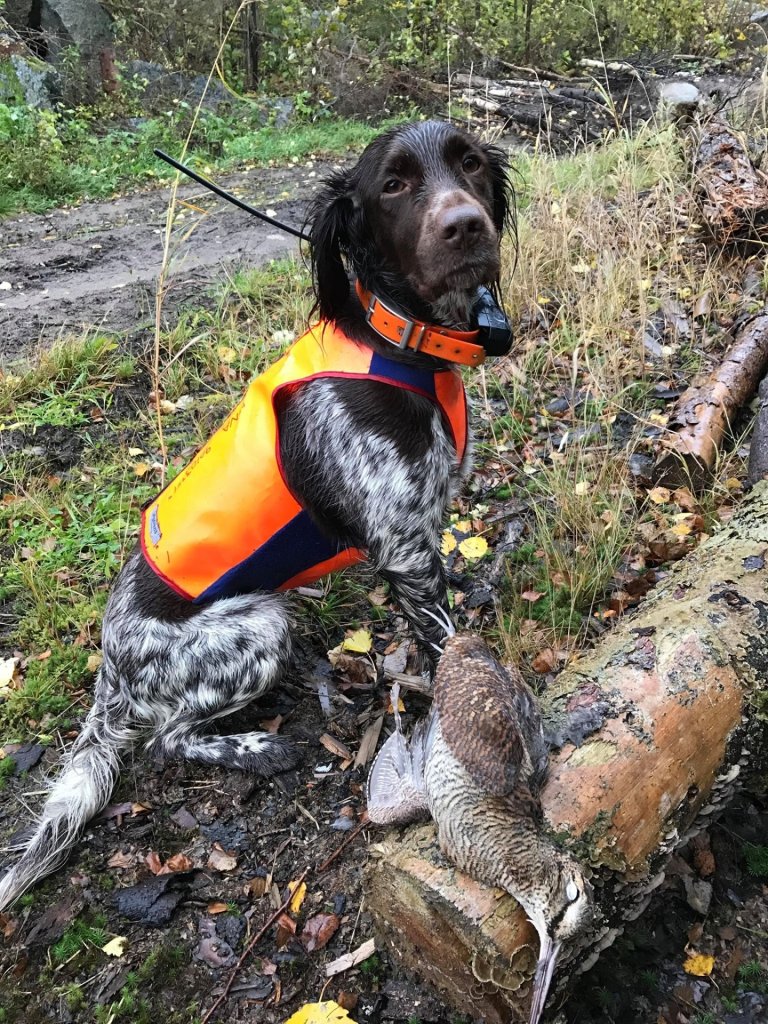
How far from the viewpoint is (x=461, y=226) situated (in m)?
2.29

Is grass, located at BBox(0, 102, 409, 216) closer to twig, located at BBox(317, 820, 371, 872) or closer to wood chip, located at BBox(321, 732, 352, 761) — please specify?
wood chip, located at BBox(321, 732, 352, 761)

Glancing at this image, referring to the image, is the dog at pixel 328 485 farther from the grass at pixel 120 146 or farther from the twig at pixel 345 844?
the grass at pixel 120 146

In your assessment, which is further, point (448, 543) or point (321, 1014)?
point (448, 543)

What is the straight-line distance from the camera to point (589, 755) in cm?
176

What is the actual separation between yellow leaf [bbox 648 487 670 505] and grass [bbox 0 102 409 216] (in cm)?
764

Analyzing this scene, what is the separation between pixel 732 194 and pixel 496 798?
4.62 m

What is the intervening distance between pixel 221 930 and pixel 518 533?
81.2 inches

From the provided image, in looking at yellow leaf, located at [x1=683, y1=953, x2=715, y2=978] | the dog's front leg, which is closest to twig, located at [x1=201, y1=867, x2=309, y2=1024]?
the dog's front leg

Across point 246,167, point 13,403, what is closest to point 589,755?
point 13,403

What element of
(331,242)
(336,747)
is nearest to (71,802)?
(336,747)

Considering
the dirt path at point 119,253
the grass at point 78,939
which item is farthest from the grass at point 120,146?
the grass at point 78,939

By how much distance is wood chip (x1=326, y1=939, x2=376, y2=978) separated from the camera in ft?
6.64

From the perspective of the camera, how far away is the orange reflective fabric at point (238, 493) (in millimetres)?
2508

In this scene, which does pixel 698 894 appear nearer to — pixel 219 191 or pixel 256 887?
pixel 256 887
